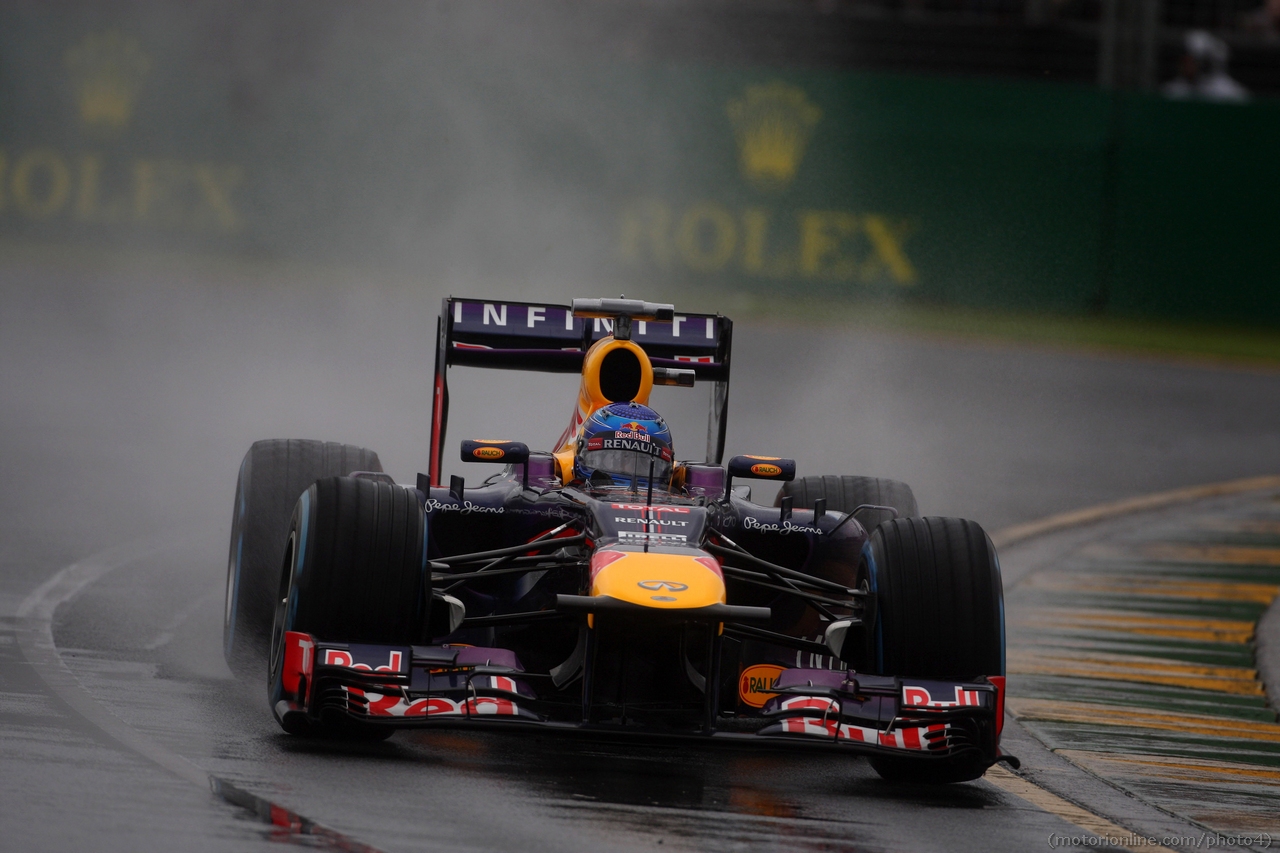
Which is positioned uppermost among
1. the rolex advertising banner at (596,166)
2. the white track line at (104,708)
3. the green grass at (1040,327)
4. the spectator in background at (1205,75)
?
the spectator in background at (1205,75)

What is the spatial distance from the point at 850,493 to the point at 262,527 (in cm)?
277

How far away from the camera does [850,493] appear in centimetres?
975

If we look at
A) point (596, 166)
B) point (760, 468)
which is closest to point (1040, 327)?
point (596, 166)

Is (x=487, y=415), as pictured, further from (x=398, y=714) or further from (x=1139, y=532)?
Result: (x=398, y=714)

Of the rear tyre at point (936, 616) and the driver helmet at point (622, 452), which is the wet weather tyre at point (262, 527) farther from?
the rear tyre at point (936, 616)

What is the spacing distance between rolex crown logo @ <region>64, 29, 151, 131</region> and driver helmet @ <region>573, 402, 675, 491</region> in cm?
1555

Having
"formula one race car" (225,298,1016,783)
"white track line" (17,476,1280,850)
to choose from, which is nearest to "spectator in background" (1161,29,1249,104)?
"white track line" (17,476,1280,850)

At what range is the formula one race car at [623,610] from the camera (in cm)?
696

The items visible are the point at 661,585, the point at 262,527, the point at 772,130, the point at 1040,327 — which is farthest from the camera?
the point at 1040,327

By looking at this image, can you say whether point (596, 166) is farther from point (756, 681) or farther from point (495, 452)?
point (756, 681)

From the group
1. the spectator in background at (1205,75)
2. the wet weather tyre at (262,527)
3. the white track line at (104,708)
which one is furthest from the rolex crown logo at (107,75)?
the wet weather tyre at (262,527)

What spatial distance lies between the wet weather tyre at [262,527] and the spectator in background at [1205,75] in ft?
58.2

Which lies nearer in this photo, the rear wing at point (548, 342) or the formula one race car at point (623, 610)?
the formula one race car at point (623, 610)

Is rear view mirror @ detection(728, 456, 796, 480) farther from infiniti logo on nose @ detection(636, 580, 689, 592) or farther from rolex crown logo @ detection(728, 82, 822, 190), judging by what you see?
rolex crown logo @ detection(728, 82, 822, 190)
